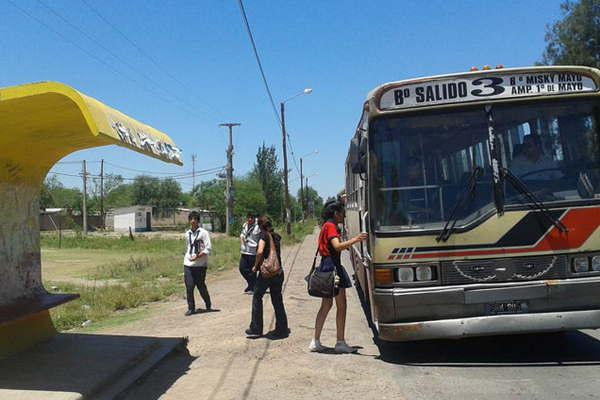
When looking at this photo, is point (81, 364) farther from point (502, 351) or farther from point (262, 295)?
point (502, 351)

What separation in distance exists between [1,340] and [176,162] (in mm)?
2793

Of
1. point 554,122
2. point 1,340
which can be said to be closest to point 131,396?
point 1,340

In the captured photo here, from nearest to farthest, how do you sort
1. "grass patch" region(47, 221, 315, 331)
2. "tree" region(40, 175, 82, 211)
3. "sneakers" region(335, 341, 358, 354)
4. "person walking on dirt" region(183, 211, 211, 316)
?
"sneakers" region(335, 341, 358, 354), "person walking on dirt" region(183, 211, 211, 316), "grass patch" region(47, 221, 315, 331), "tree" region(40, 175, 82, 211)

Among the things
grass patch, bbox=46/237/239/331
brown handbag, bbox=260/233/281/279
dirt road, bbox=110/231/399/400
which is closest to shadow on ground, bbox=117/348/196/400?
dirt road, bbox=110/231/399/400

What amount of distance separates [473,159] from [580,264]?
154 centimetres

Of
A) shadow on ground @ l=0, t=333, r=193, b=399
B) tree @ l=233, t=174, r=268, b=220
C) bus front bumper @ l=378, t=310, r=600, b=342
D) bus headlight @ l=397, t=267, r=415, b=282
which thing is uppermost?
tree @ l=233, t=174, r=268, b=220

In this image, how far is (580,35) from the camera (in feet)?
108

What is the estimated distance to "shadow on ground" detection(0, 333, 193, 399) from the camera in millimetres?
5691

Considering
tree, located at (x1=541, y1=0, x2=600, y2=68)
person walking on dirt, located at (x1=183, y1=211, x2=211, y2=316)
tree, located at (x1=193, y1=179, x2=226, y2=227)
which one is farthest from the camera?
tree, located at (x1=193, y1=179, x2=226, y2=227)

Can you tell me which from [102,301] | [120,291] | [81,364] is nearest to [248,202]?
[120,291]

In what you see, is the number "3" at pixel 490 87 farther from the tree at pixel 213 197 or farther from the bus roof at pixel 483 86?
the tree at pixel 213 197

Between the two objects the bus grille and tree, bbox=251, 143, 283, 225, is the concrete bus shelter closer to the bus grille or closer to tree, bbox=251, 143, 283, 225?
the bus grille

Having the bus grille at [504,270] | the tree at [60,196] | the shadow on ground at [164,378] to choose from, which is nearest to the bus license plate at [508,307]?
the bus grille at [504,270]

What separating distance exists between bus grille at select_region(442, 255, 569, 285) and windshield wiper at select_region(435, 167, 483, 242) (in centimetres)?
29
